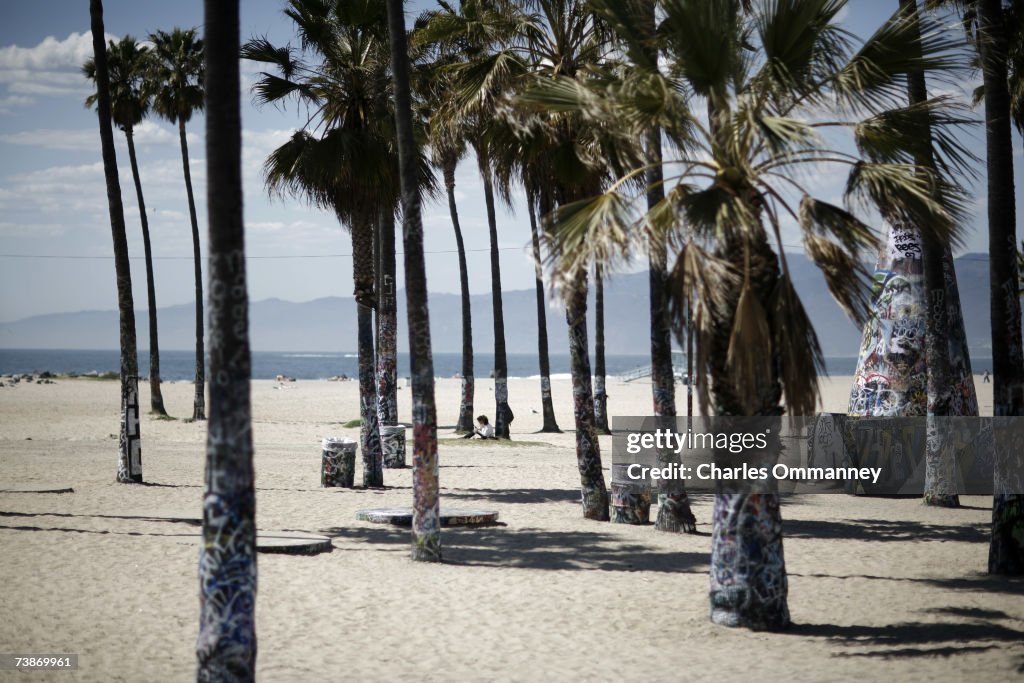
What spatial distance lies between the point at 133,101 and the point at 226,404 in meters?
32.6

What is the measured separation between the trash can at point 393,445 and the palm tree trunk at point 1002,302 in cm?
1322

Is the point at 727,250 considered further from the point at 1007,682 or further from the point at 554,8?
the point at 554,8

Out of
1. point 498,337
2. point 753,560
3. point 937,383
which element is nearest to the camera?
point 753,560

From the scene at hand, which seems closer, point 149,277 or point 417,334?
point 417,334

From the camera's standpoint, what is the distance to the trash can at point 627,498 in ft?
46.0

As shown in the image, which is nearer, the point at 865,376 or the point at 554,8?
the point at 554,8

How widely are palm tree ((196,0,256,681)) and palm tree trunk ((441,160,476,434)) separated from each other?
2248 cm

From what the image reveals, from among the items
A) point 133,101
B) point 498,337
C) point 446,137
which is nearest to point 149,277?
point 133,101

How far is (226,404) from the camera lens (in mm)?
5480

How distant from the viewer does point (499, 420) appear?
28047 mm

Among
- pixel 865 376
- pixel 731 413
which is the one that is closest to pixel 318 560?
pixel 731 413

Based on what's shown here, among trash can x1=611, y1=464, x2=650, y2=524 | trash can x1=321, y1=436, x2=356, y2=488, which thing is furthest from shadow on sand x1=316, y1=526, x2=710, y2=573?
trash can x1=321, y1=436, x2=356, y2=488

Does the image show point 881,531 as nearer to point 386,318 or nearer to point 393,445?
point 386,318

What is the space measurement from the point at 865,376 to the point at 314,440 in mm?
16180
